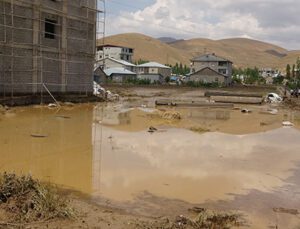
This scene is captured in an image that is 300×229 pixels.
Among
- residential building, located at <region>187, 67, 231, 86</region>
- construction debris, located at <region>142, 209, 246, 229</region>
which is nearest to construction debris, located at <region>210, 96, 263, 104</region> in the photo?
construction debris, located at <region>142, 209, 246, 229</region>

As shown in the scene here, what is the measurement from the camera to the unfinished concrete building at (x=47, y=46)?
2253 centimetres

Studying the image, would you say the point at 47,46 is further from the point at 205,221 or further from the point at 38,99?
the point at 205,221

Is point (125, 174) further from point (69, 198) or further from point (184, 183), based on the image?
point (69, 198)

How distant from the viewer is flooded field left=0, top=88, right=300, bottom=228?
7.83 m

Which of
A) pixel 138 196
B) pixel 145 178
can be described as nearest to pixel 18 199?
pixel 138 196

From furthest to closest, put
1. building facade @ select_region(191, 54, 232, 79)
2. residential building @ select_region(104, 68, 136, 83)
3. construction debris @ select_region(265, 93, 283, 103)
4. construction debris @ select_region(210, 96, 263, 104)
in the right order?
building facade @ select_region(191, 54, 232, 79), residential building @ select_region(104, 68, 136, 83), construction debris @ select_region(265, 93, 283, 103), construction debris @ select_region(210, 96, 263, 104)

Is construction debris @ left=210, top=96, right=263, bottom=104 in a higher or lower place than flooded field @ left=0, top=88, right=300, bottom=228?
higher

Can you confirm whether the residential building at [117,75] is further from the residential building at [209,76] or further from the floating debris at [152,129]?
the floating debris at [152,129]

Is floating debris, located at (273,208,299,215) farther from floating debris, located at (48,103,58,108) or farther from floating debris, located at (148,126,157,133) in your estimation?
floating debris, located at (48,103,58,108)

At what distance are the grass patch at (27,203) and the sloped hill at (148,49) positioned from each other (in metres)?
149

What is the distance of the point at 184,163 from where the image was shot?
11164 mm

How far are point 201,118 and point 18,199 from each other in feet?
57.6

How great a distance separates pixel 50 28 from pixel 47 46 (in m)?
1.65

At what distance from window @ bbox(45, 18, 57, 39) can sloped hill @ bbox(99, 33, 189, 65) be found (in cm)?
12823
